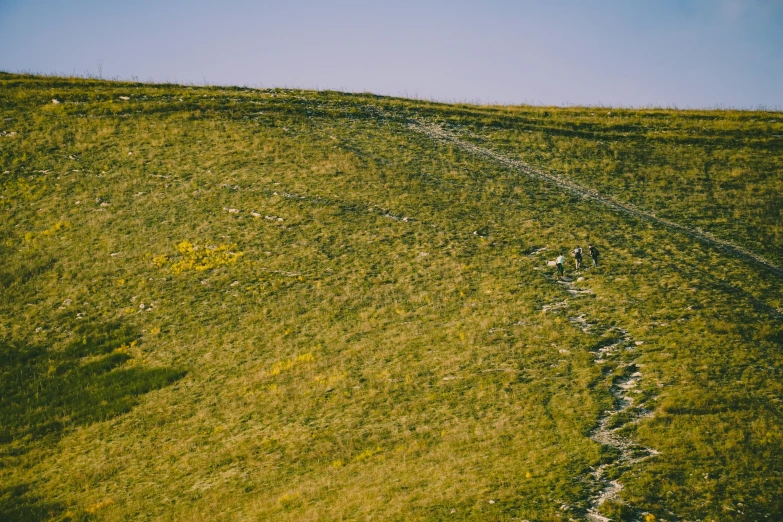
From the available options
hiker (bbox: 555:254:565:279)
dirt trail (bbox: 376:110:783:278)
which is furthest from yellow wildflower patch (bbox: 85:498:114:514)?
dirt trail (bbox: 376:110:783:278)

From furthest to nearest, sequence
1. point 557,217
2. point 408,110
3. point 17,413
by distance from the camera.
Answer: point 408,110 → point 557,217 → point 17,413

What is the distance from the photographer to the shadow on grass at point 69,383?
26.2 metres

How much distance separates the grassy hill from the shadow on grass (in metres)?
0.14

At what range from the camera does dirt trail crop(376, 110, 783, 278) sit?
36.4m

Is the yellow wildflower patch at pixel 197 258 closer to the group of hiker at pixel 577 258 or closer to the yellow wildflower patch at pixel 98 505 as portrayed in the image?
the yellow wildflower patch at pixel 98 505

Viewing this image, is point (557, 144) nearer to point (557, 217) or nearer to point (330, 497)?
point (557, 217)

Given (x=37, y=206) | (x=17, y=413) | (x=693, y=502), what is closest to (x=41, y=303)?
(x=17, y=413)

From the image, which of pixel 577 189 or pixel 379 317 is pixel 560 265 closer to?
pixel 379 317

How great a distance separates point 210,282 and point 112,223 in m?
12.0

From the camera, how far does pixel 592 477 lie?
17.0 metres

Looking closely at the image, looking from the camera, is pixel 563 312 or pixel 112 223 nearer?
pixel 563 312

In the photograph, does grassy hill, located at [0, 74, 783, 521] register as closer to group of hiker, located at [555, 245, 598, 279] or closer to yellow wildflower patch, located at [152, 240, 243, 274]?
yellow wildflower patch, located at [152, 240, 243, 274]

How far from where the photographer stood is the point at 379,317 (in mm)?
31312

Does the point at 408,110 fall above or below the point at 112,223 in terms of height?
above
